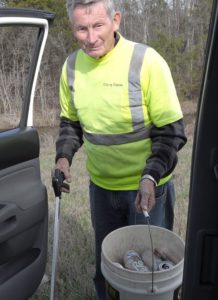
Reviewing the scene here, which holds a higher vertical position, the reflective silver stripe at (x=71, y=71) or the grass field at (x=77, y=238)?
the reflective silver stripe at (x=71, y=71)

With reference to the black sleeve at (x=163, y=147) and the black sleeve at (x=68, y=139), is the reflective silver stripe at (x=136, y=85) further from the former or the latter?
the black sleeve at (x=68, y=139)

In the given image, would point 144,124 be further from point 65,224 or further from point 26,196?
point 65,224

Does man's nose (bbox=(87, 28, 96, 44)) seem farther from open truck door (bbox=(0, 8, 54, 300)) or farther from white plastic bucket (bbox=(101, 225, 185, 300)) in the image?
white plastic bucket (bbox=(101, 225, 185, 300))

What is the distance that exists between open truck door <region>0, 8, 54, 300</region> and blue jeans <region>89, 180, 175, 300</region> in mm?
335

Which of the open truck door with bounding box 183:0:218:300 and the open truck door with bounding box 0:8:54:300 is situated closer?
the open truck door with bounding box 183:0:218:300

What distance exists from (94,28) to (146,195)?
2.97 ft

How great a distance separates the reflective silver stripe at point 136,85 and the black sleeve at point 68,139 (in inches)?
21.0

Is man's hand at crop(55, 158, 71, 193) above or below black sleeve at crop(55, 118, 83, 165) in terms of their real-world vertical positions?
below

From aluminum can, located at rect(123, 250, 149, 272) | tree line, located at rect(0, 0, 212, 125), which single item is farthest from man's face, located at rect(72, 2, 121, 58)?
tree line, located at rect(0, 0, 212, 125)

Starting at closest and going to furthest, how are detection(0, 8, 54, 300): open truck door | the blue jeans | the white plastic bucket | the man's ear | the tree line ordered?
the white plastic bucket < the man's ear < detection(0, 8, 54, 300): open truck door < the blue jeans < the tree line

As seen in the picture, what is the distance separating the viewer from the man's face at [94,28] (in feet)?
7.57

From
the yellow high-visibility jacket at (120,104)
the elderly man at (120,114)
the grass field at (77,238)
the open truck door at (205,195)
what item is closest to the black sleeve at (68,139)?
the elderly man at (120,114)

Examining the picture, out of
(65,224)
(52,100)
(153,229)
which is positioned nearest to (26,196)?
(153,229)

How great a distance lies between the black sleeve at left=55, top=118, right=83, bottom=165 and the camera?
109 inches
